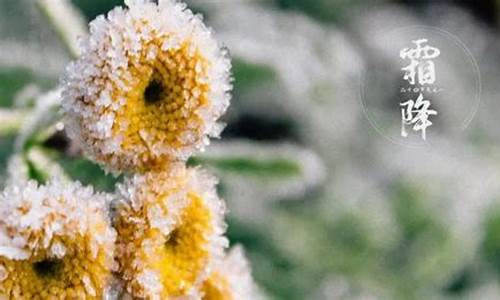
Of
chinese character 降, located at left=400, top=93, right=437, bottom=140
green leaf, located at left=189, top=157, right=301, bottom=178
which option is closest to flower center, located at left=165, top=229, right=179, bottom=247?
green leaf, located at left=189, top=157, right=301, bottom=178

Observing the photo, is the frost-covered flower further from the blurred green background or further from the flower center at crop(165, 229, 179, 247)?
the blurred green background

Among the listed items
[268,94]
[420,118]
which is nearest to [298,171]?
[420,118]

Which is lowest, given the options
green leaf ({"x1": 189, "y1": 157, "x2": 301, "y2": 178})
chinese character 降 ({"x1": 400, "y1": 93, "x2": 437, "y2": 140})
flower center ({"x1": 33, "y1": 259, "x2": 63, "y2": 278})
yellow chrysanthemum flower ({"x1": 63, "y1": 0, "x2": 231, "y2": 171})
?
flower center ({"x1": 33, "y1": 259, "x2": 63, "y2": 278})

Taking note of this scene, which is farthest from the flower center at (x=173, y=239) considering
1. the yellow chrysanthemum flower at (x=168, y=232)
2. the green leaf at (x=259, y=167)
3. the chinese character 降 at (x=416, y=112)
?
the chinese character 降 at (x=416, y=112)

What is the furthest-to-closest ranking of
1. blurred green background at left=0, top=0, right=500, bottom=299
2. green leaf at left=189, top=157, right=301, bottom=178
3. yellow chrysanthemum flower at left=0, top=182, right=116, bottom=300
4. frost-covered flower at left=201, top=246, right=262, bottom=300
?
blurred green background at left=0, top=0, right=500, bottom=299 → green leaf at left=189, top=157, right=301, bottom=178 → frost-covered flower at left=201, top=246, right=262, bottom=300 → yellow chrysanthemum flower at left=0, top=182, right=116, bottom=300

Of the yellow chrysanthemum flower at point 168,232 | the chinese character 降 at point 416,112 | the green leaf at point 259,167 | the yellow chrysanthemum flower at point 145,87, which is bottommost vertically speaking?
the yellow chrysanthemum flower at point 168,232

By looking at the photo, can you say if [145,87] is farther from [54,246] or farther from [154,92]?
[54,246]

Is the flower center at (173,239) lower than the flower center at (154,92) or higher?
lower

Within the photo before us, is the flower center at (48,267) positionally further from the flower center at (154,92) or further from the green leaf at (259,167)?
the green leaf at (259,167)
